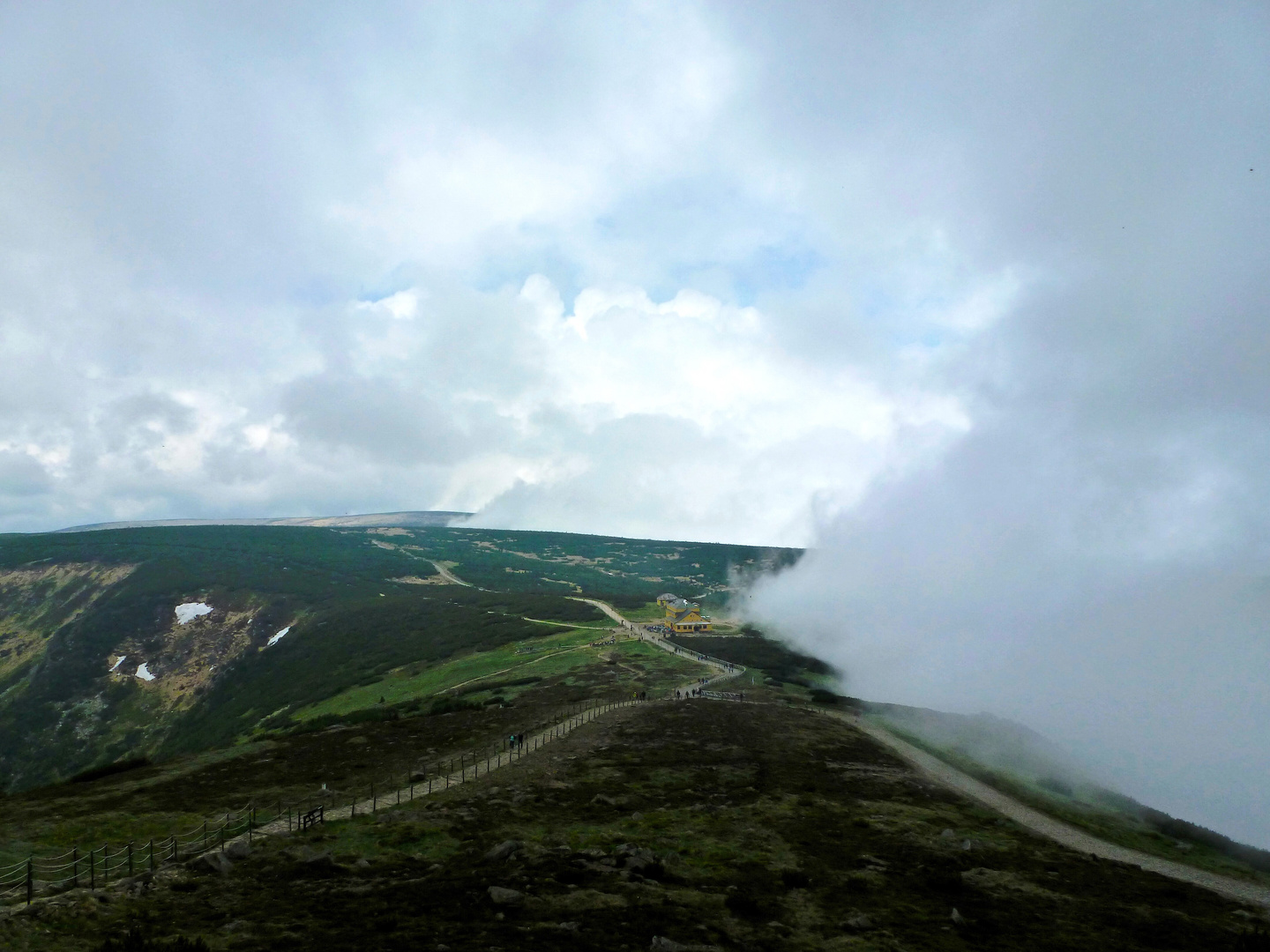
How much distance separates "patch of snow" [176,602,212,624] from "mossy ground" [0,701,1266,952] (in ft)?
435

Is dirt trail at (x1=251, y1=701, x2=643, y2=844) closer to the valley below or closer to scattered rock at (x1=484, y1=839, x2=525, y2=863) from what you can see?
the valley below

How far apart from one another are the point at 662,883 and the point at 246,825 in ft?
70.5

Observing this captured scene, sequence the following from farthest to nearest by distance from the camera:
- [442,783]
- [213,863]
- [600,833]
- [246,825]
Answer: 1. [442,783]
2. [246,825]
3. [600,833]
4. [213,863]

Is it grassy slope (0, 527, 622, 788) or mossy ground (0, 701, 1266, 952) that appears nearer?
mossy ground (0, 701, 1266, 952)

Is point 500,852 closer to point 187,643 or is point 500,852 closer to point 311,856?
point 311,856

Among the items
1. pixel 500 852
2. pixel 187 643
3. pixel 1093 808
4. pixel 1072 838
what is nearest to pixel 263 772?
pixel 500 852

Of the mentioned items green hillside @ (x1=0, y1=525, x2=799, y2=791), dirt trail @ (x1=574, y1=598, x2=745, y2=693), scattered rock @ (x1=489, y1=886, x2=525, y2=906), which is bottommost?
green hillside @ (x1=0, y1=525, x2=799, y2=791)

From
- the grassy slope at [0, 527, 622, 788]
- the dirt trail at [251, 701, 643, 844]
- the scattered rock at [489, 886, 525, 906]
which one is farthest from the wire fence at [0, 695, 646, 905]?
the grassy slope at [0, 527, 622, 788]

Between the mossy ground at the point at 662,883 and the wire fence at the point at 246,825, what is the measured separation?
1.98 m

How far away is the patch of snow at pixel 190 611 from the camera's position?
143375 mm

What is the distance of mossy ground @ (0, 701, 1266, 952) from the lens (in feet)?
70.8

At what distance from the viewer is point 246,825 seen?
1331 inches

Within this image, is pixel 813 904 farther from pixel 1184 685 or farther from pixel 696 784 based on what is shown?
pixel 1184 685

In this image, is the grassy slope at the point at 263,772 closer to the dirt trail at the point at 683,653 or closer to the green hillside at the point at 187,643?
the dirt trail at the point at 683,653
